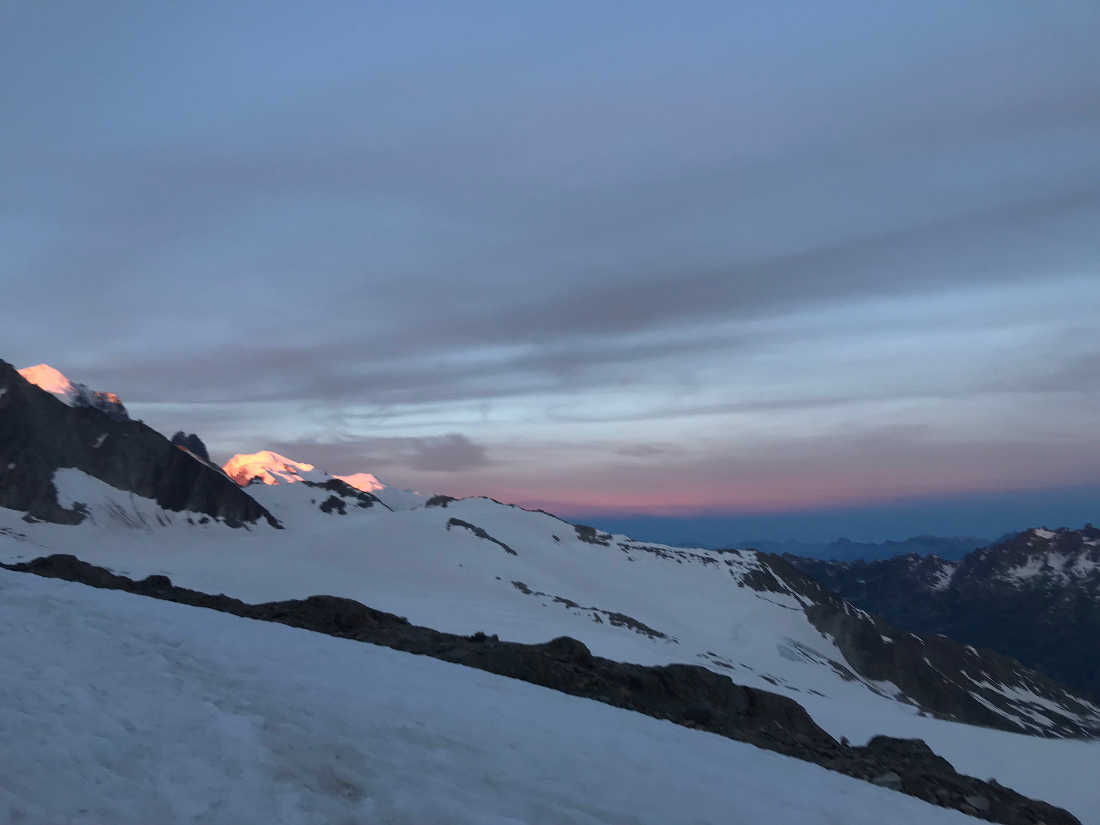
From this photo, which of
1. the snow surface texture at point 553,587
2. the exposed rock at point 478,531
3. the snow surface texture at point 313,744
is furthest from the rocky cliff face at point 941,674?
the snow surface texture at point 313,744

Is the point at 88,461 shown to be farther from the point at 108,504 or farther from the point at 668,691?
the point at 668,691

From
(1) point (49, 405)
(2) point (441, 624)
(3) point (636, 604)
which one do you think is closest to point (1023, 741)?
(2) point (441, 624)

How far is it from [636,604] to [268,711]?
388ft

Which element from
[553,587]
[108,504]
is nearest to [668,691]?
[553,587]

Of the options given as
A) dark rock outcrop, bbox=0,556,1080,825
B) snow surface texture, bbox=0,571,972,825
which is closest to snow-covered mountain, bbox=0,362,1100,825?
dark rock outcrop, bbox=0,556,1080,825

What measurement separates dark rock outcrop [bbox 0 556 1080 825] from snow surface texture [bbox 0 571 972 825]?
1.66 metres

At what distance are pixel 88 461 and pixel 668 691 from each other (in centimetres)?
13021

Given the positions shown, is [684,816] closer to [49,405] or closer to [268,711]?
[268,711]

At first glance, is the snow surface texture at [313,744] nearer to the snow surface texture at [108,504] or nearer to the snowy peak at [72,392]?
the snow surface texture at [108,504]

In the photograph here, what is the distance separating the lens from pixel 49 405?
4998 inches

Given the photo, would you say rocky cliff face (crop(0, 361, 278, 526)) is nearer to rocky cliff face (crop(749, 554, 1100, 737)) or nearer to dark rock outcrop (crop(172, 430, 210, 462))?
dark rock outcrop (crop(172, 430, 210, 462))

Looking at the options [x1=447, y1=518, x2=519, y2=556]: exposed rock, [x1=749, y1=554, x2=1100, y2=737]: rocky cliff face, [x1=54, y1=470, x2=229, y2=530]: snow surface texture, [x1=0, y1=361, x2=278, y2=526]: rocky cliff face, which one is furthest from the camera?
[x1=447, y1=518, x2=519, y2=556]: exposed rock

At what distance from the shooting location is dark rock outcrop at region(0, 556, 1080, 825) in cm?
1694

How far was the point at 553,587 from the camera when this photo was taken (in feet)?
359
